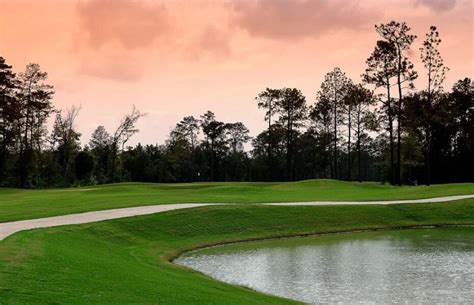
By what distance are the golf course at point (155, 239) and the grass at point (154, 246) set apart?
0.03 meters

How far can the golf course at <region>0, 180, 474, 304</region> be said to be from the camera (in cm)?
1042

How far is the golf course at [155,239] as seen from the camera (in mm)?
10422

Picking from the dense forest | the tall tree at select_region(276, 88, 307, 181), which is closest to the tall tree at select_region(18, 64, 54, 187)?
the dense forest

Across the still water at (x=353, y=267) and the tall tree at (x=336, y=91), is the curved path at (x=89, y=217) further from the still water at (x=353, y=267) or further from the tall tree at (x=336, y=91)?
the tall tree at (x=336, y=91)

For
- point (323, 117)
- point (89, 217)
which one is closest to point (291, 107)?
point (323, 117)

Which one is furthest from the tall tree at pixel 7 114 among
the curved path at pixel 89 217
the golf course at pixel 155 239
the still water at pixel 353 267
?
the still water at pixel 353 267

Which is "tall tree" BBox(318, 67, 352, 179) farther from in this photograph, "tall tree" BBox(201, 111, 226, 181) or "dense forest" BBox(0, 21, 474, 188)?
"tall tree" BBox(201, 111, 226, 181)

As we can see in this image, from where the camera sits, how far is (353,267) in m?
17.2

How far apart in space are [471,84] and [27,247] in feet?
241

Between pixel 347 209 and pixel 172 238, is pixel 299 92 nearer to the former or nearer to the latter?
pixel 347 209

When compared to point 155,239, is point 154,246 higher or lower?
lower

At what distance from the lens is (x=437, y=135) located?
78438mm

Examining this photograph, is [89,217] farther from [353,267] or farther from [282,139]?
[282,139]

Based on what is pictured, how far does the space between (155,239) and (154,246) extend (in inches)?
44.2
